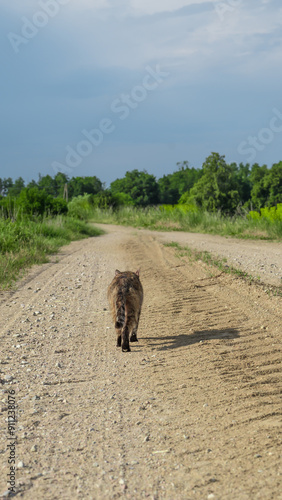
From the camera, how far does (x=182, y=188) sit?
7838cm

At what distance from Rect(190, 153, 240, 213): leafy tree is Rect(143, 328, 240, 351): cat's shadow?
3207cm

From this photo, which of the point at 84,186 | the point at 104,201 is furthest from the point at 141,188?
the point at 104,201

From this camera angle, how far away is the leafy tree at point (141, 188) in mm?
67375

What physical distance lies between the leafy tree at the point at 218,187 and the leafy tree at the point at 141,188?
28.1 metres

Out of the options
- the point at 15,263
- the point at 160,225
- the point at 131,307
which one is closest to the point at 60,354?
the point at 131,307

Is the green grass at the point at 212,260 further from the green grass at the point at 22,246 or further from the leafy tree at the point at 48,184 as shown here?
the leafy tree at the point at 48,184

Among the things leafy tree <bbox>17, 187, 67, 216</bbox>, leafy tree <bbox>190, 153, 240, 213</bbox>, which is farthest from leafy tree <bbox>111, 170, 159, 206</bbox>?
leafy tree <bbox>17, 187, 67, 216</bbox>

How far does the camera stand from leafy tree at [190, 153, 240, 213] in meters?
38.1

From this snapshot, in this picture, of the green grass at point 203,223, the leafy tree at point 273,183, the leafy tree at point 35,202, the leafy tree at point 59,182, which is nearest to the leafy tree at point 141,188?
the leafy tree at point 59,182

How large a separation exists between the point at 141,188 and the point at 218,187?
30982 millimetres

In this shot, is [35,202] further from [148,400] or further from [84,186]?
[84,186]

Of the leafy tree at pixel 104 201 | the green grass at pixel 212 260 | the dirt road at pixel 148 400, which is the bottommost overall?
the dirt road at pixel 148 400

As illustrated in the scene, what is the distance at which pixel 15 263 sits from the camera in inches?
459

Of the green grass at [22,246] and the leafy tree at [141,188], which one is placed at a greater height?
the leafy tree at [141,188]
